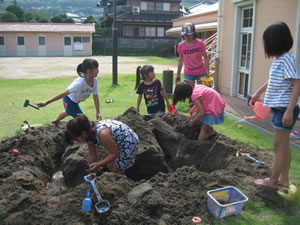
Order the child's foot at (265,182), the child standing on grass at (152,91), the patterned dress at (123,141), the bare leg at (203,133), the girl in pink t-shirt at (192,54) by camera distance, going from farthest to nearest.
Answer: the girl in pink t-shirt at (192,54), the child standing on grass at (152,91), the bare leg at (203,133), the patterned dress at (123,141), the child's foot at (265,182)

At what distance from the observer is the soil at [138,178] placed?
2877mm

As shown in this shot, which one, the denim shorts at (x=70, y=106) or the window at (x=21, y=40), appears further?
the window at (x=21, y=40)

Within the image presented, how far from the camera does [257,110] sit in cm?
369

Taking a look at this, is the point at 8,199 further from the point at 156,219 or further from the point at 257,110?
the point at 257,110

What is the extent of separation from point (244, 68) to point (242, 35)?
3.39 feet

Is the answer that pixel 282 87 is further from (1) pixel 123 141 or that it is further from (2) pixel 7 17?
Result: (2) pixel 7 17

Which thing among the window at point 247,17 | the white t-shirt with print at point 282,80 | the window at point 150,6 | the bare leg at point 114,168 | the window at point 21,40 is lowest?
the bare leg at point 114,168

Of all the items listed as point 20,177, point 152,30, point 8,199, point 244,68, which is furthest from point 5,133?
point 152,30

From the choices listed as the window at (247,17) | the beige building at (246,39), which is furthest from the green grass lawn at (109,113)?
the window at (247,17)

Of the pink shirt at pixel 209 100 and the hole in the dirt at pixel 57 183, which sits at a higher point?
the pink shirt at pixel 209 100

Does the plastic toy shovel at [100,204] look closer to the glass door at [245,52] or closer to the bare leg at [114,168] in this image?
the bare leg at [114,168]

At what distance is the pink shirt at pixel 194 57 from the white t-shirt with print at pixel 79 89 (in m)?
2.09

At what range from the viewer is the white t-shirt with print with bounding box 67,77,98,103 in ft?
16.8

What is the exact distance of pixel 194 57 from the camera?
6297mm
